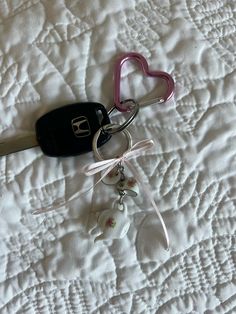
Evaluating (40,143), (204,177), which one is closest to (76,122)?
(40,143)

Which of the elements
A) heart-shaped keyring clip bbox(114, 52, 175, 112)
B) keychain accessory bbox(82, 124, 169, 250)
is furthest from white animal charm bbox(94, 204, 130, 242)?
heart-shaped keyring clip bbox(114, 52, 175, 112)

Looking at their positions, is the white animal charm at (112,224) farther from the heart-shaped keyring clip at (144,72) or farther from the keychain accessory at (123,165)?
the heart-shaped keyring clip at (144,72)

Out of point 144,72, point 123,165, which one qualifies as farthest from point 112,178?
point 144,72

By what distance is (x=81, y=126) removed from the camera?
55 cm

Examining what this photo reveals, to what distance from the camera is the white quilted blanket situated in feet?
1.83

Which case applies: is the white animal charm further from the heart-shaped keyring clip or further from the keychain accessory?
the heart-shaped keyring clip

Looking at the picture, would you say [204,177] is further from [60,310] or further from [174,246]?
[60,310]

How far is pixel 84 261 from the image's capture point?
56 cm

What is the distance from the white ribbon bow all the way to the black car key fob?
26 millimetres

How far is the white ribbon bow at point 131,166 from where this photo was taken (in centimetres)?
53

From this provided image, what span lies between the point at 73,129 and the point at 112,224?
0.34 ft

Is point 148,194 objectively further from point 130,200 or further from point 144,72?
point 144,72

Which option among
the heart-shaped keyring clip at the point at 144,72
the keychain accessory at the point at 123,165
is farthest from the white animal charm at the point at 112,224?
the heart-shaped keyring clip at the point at 144,72

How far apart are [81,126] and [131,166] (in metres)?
0.06
